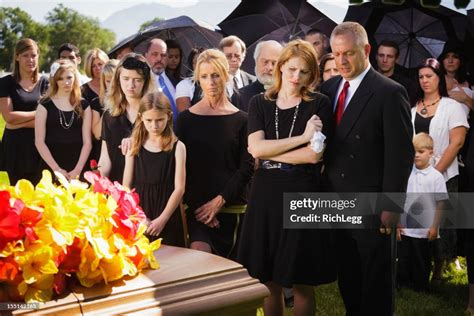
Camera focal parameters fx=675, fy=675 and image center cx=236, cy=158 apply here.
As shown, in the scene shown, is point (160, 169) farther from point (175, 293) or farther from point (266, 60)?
point (175, 293)

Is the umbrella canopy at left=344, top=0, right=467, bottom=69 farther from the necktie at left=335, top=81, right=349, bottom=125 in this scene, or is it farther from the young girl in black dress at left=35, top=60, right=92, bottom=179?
the necktie at left=335, top=81, right=349, bottom=125

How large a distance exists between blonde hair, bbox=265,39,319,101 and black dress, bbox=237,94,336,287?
2.7 inches

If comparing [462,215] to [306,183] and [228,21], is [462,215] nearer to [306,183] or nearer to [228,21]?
[306,183]

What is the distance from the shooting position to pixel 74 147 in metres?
5.71

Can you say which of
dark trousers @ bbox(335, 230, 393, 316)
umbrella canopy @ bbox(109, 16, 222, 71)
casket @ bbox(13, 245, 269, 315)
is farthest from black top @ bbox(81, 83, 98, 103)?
casket @ bbox(13, 245, 269, 315)

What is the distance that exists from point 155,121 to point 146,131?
0.14m

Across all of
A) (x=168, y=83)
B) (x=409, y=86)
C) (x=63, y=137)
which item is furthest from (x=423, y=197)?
(x=63, y=137)

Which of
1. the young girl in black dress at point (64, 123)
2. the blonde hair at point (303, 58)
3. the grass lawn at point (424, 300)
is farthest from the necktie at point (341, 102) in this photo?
the young girl in black dress at point (64, 123)

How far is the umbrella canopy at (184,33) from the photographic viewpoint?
8.35 meters

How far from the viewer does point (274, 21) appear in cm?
785

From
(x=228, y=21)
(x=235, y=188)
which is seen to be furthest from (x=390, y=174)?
(x=228, y=21)

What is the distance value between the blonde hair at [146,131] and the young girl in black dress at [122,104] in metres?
0.27

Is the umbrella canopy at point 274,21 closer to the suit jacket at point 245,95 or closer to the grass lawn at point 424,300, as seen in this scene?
the suit jacket at point 245,95

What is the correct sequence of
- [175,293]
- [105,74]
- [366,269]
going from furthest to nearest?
[105,74] < [366,269] < [175,293]
